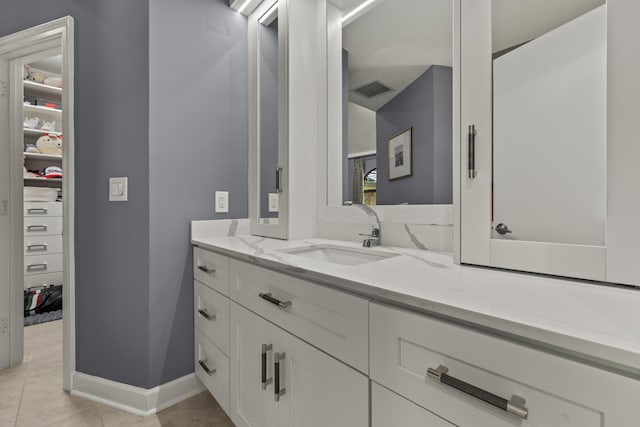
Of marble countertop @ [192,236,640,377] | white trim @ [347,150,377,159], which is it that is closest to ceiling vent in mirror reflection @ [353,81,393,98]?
white trim @ [347,150,377,159]

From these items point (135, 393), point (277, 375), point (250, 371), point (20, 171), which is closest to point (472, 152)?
point (277, 375)

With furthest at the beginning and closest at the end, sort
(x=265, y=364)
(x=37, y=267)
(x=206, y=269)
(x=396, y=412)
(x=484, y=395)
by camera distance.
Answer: (x=37, y=267) < (x=206, y=269) < (x=265, y=364) < (x=396, y=412) < (x=484, y=395)

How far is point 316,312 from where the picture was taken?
0.85 m

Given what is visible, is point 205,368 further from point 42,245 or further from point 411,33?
point 42,245

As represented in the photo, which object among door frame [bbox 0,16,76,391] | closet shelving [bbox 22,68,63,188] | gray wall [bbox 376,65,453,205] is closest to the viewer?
gray wall [bbox 376,65,453,205]

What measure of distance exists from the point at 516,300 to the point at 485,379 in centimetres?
16

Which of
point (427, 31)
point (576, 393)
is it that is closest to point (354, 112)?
point (427, 31)

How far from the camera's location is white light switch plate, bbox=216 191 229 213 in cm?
183

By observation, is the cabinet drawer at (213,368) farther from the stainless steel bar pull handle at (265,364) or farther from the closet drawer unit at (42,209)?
the closet drawer unit at (42,209)

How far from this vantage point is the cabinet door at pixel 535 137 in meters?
0.72

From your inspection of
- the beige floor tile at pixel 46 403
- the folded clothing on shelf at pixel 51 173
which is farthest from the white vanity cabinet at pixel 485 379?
the folded clothing on shelf at pixel 51 173

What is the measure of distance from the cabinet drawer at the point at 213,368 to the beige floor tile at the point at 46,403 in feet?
1.95

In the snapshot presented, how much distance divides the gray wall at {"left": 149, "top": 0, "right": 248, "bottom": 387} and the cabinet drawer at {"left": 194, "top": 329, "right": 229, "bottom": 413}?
9 centimetres

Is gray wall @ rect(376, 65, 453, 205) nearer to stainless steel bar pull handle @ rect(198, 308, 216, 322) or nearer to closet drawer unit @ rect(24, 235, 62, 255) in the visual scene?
stainless steel bar pull handle @ rect(198, 308, 216, 322)
